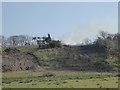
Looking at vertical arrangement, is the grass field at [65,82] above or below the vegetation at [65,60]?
below

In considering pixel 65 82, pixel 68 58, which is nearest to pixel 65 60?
pixel 68 58

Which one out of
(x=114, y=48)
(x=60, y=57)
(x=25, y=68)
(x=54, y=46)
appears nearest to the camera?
(x=25, y=68)

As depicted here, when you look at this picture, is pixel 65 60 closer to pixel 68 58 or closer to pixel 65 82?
pixel 68 58

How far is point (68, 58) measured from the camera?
64.9m

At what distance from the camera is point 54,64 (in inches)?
2360

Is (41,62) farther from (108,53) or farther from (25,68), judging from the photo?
(108,53)

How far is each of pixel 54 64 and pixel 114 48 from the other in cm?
2207

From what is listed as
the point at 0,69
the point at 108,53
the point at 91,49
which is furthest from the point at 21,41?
the point at 0,69

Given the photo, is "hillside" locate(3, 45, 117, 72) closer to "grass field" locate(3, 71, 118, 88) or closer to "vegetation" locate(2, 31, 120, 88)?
"vegetation" locate(2, 31, 120, 88)

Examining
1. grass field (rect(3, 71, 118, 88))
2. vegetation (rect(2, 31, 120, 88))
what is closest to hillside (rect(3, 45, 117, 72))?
vegetation (rect(2, 31, 120, 88))

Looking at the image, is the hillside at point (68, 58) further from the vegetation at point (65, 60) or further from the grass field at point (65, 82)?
the grass field at point (65, 82)

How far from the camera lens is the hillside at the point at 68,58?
184 ft

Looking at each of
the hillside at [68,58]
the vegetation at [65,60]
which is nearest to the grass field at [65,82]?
the vegetation at [65,60]

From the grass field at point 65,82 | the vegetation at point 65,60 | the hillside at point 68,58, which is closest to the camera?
the grass field at point 65,82
